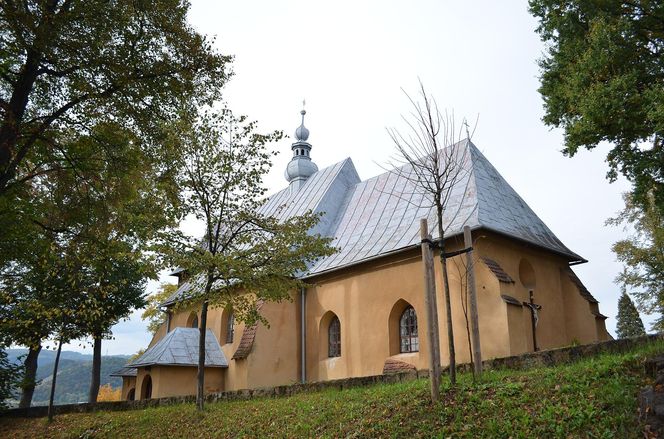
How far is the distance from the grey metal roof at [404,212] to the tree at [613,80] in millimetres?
3177

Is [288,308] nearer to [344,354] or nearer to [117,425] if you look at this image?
[344,354]

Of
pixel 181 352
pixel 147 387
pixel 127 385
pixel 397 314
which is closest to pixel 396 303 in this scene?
pixel 397 314

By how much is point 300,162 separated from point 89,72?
21.2m

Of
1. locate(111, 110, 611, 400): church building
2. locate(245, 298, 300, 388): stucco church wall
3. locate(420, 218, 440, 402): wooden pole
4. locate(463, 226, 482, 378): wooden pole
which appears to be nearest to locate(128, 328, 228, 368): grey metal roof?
locate(111, 110, 611, 400): church building

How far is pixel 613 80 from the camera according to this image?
1112 cm

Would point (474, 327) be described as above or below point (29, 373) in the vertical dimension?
above

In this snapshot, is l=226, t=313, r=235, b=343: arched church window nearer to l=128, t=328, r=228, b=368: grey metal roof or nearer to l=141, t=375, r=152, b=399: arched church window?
l=128, t=328, r=228, b=368: grey metal roof

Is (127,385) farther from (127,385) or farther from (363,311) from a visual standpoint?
(363,311)

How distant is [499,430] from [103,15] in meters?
8.36

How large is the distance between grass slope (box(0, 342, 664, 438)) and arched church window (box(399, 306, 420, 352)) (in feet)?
17.7

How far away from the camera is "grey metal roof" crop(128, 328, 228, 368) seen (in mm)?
19078

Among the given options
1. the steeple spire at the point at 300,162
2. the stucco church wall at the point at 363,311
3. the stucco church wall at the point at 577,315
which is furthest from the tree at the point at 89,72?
the steeple spire at the point at 300,162

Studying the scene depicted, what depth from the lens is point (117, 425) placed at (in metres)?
13.6

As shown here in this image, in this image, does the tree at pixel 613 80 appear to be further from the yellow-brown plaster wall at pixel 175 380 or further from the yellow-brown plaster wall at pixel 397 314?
the yellow-brown plaster wall at pixel 175 380
